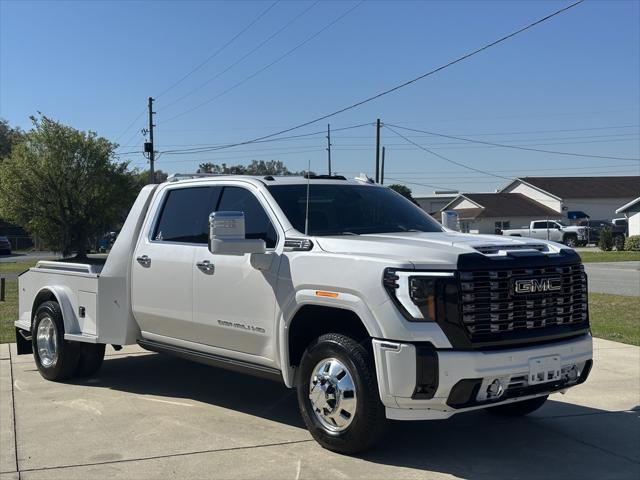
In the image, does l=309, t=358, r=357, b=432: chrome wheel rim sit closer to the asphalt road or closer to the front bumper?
the front bumper

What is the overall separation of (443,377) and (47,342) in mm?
4892

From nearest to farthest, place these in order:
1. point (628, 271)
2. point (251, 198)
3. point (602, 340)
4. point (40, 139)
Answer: point (251, 198)
point (602, 340)
point (628, 271)
point (40, 139)

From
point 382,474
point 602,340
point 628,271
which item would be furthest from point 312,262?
point 628,271

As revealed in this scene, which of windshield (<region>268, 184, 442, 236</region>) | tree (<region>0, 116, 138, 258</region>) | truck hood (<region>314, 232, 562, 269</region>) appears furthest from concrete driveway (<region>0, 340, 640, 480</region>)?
tree (<region>0, 116, 138, 258</region>)

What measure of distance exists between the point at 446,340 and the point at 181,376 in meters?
4.19

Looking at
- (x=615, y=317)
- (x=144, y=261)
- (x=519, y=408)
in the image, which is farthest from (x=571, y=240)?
(x=144, y=261)

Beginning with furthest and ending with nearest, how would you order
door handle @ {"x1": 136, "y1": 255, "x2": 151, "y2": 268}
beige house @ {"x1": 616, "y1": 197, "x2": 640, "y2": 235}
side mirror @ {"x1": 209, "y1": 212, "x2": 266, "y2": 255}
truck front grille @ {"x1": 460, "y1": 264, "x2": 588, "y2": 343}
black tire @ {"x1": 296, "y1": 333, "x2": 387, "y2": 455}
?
1. beige house @ {"x1": 616, "y1": 197, "x2": 640, "y2": 235}
2. door handle @ {"x1": 136, "y1": 255, "x2": 151, "y2": 268}
3. side mirror @ {"x1": 209, "y1": 212, "x2": 266, "y2": 255}
4. black tire @ {"x1": 296, "y1": 333, "x2": 387, "y2": 455}
5. truck front grille @ {"x1": 460, "y1": 264, "x2": 588, "y2": 343}

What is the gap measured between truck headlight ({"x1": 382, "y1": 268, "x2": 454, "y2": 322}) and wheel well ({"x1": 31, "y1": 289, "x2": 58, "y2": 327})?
4.55 m

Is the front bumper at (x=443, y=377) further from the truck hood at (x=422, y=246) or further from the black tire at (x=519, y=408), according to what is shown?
the black tire at (x=519, y=408)

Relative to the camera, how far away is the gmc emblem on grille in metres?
4.77

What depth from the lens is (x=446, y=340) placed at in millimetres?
4461

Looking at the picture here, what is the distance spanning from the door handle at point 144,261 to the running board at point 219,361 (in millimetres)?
740

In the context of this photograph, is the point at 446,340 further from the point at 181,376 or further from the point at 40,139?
the point at 40,139

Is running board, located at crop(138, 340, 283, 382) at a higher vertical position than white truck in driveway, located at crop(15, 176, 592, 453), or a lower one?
lower
